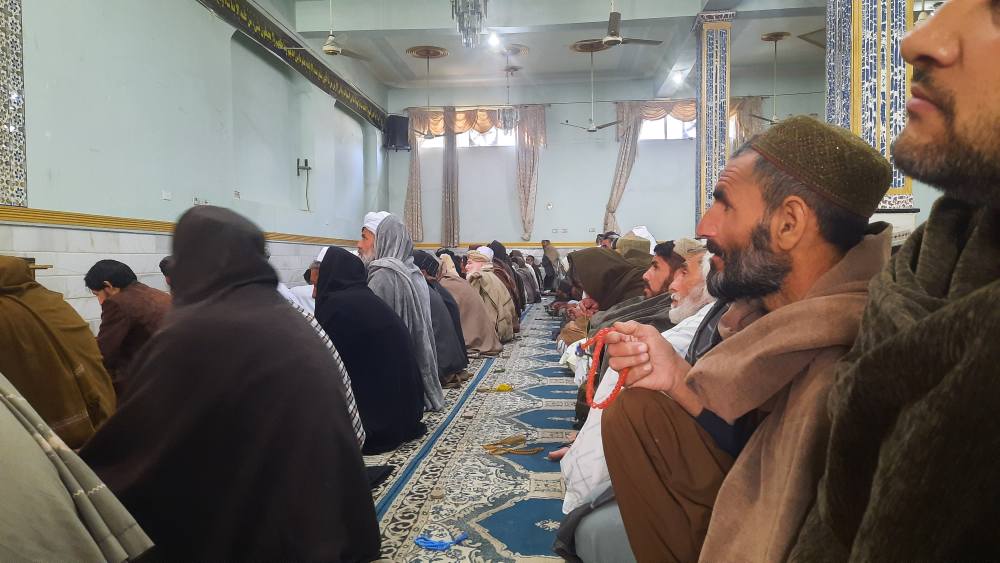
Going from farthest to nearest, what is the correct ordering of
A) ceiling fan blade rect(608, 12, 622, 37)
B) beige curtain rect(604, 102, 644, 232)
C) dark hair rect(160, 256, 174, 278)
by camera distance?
beige curtain rect(604, 102, 644, 232)
ceiling fan blade rect(608, 12, 622, 37)
dark hair rect(160, 256, 174, 278)

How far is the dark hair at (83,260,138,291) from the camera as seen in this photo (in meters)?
2.92

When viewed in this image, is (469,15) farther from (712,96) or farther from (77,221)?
(77,221)

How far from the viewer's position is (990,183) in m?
0.50

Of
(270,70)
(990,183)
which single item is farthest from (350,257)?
(270,70)

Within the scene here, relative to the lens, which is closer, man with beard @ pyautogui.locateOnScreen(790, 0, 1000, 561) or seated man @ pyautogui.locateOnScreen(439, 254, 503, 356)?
man with beard @ pyautogui.locateOnScreen(790, 0, 1000, 561)

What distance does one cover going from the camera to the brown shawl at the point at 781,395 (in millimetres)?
742

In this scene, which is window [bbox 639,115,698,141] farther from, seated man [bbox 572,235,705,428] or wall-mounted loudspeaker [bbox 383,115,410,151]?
seated man [bbox 572,235,705,428]

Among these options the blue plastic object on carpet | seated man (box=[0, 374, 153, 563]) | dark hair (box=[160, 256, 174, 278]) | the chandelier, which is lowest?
the blue plastic object on carpet

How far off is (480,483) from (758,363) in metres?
1.49

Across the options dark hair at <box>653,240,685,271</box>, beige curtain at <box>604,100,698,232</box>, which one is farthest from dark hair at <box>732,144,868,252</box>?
beige curtain at <box>604,100,698,232</box>

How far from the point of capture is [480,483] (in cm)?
213

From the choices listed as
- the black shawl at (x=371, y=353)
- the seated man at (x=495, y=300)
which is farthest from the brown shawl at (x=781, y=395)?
the seated man at (x=495, y=300)

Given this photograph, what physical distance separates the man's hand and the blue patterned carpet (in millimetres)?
809

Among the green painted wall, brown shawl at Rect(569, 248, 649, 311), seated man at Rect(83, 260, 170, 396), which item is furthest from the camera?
the green painted wall
